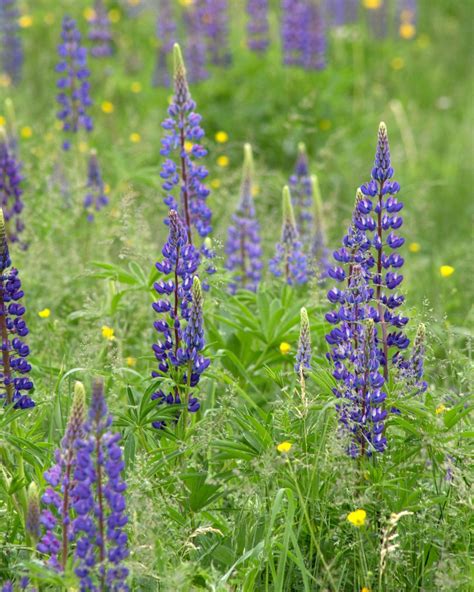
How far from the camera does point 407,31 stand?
9203 mm

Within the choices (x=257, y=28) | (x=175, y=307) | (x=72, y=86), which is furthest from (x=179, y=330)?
(x=257, y=28)

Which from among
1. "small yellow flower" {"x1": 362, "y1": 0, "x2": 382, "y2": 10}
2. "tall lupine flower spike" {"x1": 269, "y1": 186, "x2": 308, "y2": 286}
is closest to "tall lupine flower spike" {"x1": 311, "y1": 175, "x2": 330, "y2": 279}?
"tall lupine flower spike" {"x1": 269, "y1": 186, "x2": 308, "y2": 286}

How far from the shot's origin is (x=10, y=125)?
5172mm

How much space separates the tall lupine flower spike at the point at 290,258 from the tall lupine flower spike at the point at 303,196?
501mm

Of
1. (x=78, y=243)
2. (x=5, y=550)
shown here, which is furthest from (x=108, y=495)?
(x=78, y=243)

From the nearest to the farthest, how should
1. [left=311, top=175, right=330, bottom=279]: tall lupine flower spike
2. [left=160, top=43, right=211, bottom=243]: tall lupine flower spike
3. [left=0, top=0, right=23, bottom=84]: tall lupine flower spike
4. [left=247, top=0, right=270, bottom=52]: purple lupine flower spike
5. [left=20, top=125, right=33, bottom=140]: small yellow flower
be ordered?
[left=160, top=43, right=211, bottom=243]: tall lupine flower spike < [left=311, top=175, right=330, bottom=279]: tall lupine flower spike < [left=20, top=125, right=33, bottom=140]: small yellow flower < [left=247, top=0, right=270, bottom=52]: purple lupine flower spike < [left=0, top=0, right=23, bottom=84]: tall lupine flower spike

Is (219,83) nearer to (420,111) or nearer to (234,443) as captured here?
(420,111)

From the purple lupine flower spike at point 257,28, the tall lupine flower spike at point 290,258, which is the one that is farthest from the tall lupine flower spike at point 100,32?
the tall lupine flower spike at point 290,258

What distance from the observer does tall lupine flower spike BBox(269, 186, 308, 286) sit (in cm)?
407

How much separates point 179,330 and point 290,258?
1.30 m

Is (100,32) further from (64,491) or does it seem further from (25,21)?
(64,491)

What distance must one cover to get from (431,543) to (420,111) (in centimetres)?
589

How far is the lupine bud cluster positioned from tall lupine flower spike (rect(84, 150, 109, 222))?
2.09 metres

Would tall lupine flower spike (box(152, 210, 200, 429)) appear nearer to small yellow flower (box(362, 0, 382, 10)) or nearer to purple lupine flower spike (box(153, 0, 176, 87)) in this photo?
purple lupine flower spike (box(153, 0, 176, 87))
